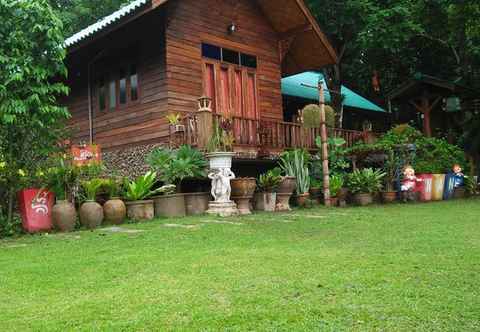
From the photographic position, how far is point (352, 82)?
2602cm

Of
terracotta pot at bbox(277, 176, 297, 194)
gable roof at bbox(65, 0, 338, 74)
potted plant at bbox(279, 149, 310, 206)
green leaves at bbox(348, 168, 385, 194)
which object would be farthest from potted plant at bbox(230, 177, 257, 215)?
gable roof at bbox(65, 0, 338, 74)

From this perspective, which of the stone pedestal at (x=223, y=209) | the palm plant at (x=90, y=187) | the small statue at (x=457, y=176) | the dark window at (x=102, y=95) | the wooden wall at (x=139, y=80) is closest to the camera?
the palm plant at (x=90, y=187)

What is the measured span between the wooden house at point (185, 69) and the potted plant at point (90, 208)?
258 cm

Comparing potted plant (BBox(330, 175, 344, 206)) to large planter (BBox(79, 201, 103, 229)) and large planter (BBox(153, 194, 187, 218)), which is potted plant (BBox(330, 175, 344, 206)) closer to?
large planter (BBox(153, 194, 187, 218))

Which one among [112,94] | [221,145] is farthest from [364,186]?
[112,94]

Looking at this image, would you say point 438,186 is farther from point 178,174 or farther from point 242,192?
point 178,174

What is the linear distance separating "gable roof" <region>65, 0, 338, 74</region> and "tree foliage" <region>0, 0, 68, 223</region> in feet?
12.9

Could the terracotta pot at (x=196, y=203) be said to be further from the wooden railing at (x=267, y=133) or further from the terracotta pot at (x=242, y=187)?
the wooden railing at (x=267, y=133)

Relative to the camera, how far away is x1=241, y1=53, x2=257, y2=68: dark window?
12977 millimetres

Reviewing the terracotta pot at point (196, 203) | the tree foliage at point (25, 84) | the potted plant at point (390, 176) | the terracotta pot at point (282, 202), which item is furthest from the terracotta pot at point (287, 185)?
the tree foliage at point (25, 84)

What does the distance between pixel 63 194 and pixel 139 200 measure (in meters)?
1.31

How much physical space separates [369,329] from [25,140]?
6.44m

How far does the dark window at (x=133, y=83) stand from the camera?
11913 mm

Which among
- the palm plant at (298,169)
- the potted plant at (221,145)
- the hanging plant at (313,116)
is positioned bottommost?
the palm plant at (298,169)
